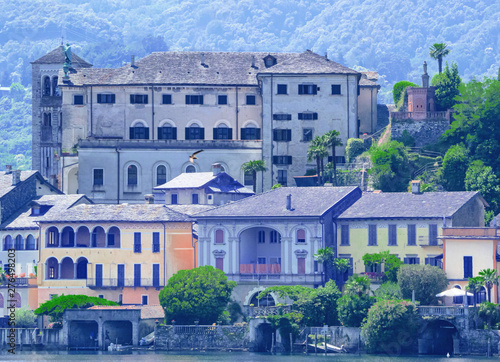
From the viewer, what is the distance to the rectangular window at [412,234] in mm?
98312

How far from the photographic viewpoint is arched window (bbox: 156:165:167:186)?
126250 mm

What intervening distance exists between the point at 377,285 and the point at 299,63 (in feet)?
120

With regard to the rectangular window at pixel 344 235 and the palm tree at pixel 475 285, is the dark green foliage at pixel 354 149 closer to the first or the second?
the rectangular window at pixel 344 235

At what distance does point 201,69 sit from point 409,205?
3865 cm

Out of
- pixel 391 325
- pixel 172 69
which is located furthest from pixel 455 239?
pixel 172 69

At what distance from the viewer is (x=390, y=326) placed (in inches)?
3442

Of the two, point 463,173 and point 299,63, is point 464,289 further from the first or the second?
point 299,63

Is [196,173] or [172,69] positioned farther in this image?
[172,69]

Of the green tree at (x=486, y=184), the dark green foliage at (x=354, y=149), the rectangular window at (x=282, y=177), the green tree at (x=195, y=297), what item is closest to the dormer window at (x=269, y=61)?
the rectangular window at (x=282, y=177)

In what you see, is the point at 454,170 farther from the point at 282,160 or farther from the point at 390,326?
the point at 390,326

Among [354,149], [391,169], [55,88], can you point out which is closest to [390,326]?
[391,169]

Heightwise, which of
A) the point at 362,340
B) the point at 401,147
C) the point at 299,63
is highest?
the point at 299,63

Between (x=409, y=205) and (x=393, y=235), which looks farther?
(x=409, y=205)

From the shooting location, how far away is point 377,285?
9638 cm
